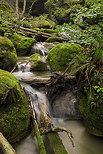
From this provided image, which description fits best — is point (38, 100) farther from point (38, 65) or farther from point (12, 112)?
point (38, 65)

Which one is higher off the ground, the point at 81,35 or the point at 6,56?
the point at 81,35

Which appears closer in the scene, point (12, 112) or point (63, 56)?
point (12, 112)

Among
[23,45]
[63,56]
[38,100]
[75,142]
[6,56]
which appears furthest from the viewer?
[23,45]

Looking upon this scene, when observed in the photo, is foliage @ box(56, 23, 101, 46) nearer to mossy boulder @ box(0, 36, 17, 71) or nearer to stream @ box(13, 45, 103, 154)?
stream @ box(13, 45, 103, 154)

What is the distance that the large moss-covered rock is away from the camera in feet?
13.0

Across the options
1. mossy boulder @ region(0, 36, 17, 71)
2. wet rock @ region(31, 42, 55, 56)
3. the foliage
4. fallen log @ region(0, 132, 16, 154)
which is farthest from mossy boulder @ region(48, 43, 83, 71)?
fallen log @ region(0, 132, 16, 154)

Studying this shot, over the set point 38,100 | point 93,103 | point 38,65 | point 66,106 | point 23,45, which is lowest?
point 66,106

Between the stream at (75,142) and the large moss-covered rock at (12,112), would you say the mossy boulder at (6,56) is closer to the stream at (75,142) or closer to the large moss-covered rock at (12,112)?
the stream at (75,142)

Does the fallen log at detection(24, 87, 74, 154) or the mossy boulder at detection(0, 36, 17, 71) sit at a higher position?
the mossy boulder at detection(0, 36, 17, 71)

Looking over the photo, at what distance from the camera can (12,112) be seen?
418cm

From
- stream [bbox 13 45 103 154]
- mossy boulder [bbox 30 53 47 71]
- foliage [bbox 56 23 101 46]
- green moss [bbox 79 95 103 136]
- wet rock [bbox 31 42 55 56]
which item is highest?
foliage [bbox 56 23 101 46]

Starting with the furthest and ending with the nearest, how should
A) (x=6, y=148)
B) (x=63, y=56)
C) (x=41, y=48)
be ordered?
(x=41, y=48), (x=63, y=56), (x=6, y=148)

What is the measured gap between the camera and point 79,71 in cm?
524

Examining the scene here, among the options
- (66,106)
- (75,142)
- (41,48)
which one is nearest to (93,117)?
(75,142)
